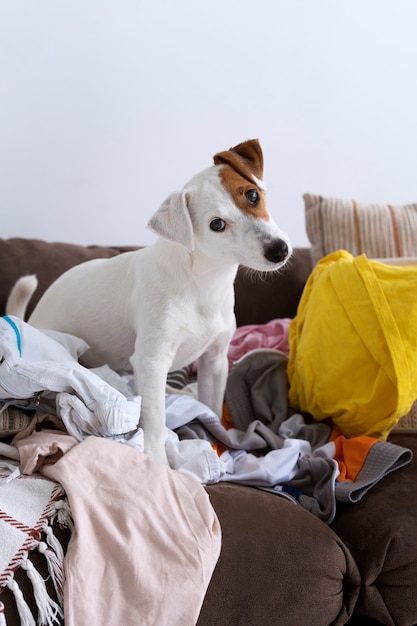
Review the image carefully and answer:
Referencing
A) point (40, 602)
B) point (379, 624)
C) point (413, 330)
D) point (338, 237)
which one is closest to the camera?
point (40, 602)

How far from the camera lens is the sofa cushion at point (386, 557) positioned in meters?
1.07

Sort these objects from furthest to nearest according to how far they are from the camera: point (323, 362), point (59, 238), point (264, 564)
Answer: point (59, 238)
point (323, 362)
point (264, 564)

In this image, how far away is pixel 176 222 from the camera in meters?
1.18

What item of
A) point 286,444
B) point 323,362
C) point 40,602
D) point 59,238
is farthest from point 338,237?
point 40,602

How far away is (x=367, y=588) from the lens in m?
1.07

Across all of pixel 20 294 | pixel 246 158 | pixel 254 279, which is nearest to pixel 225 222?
pixel 246 158

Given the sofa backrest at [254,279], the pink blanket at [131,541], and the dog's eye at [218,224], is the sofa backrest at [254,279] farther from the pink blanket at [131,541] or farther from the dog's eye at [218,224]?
the pink blanket at [131,541]

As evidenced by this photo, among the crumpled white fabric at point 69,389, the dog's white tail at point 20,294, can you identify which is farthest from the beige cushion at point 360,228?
the crumpled white fabric at point 69,389

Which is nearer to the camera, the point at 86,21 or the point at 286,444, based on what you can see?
the point at 286,444

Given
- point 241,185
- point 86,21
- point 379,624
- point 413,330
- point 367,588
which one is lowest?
point 379,624

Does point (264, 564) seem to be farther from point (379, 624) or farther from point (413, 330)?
point (413, 330)

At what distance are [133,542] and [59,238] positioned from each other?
1.57 metres

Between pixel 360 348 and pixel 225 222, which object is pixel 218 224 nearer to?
pixel 225 222

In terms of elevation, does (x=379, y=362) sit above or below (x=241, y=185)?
below
